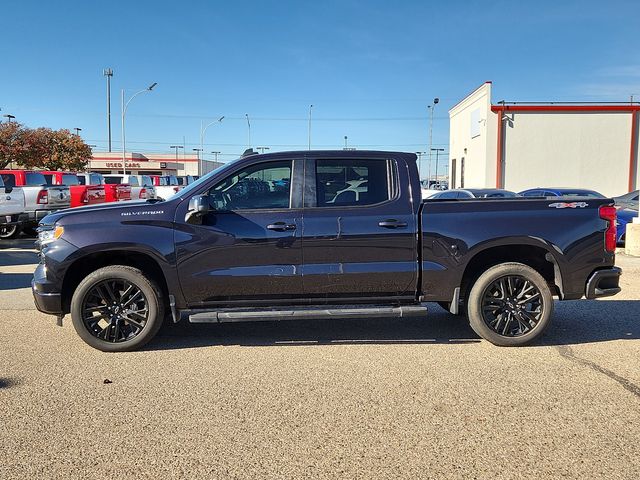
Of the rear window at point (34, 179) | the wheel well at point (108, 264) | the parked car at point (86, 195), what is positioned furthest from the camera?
the rear window at point (34, 179)

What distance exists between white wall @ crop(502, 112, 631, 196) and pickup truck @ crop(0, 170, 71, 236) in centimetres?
2349

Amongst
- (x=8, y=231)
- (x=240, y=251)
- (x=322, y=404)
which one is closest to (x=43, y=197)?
(x=8, y=231)

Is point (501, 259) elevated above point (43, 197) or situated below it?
below

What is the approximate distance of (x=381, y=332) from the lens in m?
6.03

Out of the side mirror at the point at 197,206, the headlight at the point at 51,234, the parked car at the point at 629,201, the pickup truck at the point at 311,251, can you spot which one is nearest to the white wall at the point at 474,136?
the parked car at the point at 629,201

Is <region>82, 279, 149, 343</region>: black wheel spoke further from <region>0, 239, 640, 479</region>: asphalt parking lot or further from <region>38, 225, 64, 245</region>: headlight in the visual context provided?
<region>38, 225, 64, 245</region>: headlight

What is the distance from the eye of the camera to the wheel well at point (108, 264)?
211 inches

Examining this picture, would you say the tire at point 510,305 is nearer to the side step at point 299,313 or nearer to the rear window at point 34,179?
the side step at point 299,313

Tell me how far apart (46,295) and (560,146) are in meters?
30.7

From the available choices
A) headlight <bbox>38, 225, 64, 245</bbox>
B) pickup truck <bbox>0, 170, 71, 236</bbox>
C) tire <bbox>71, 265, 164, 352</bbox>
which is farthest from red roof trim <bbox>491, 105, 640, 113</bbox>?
headlight <bbox>38, 225, 64, 245</bbox>

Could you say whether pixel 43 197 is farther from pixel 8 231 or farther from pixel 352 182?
pixel 352 182

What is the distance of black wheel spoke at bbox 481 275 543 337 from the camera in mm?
5477

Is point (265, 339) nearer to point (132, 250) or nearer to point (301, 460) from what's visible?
point (132, 250)

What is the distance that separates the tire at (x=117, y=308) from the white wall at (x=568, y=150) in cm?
2879
